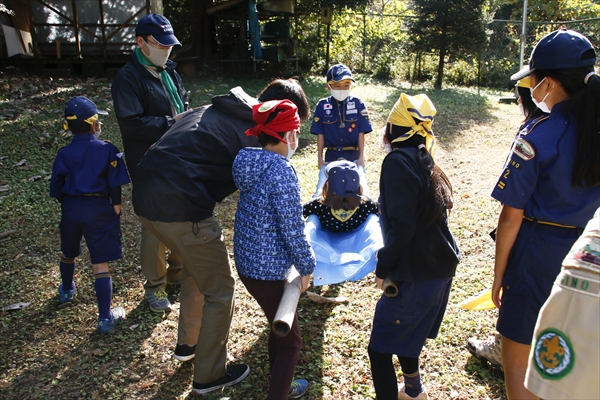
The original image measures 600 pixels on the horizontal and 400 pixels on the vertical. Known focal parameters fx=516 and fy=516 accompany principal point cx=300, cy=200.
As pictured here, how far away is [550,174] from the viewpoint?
86.3 inches

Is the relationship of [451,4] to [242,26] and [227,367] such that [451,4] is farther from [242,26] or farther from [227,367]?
[227,367]

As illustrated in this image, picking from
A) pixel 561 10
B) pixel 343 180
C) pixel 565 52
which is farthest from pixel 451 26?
pixel 565 52

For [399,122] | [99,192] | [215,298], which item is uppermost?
[399,122]

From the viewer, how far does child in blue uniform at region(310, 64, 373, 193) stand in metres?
5.02

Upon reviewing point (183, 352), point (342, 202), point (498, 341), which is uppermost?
point (342, 202)

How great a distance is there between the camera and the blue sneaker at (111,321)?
12.5ft

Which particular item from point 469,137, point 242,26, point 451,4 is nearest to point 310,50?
point 242,26

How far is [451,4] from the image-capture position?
14.8 m

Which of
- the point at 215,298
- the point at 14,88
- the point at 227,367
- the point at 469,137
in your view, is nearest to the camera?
the point at 215,298

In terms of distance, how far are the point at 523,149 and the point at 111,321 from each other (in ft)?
10.2

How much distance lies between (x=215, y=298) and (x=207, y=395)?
0.65m

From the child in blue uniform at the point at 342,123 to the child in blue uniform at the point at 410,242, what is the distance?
7.84 ft

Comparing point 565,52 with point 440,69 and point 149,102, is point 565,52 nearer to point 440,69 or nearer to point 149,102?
point 149,102

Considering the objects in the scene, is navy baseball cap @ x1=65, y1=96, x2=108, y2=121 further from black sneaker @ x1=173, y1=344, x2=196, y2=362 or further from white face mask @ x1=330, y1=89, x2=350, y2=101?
white face mask @ x1=330, y1=89, x2=350, y2=101
